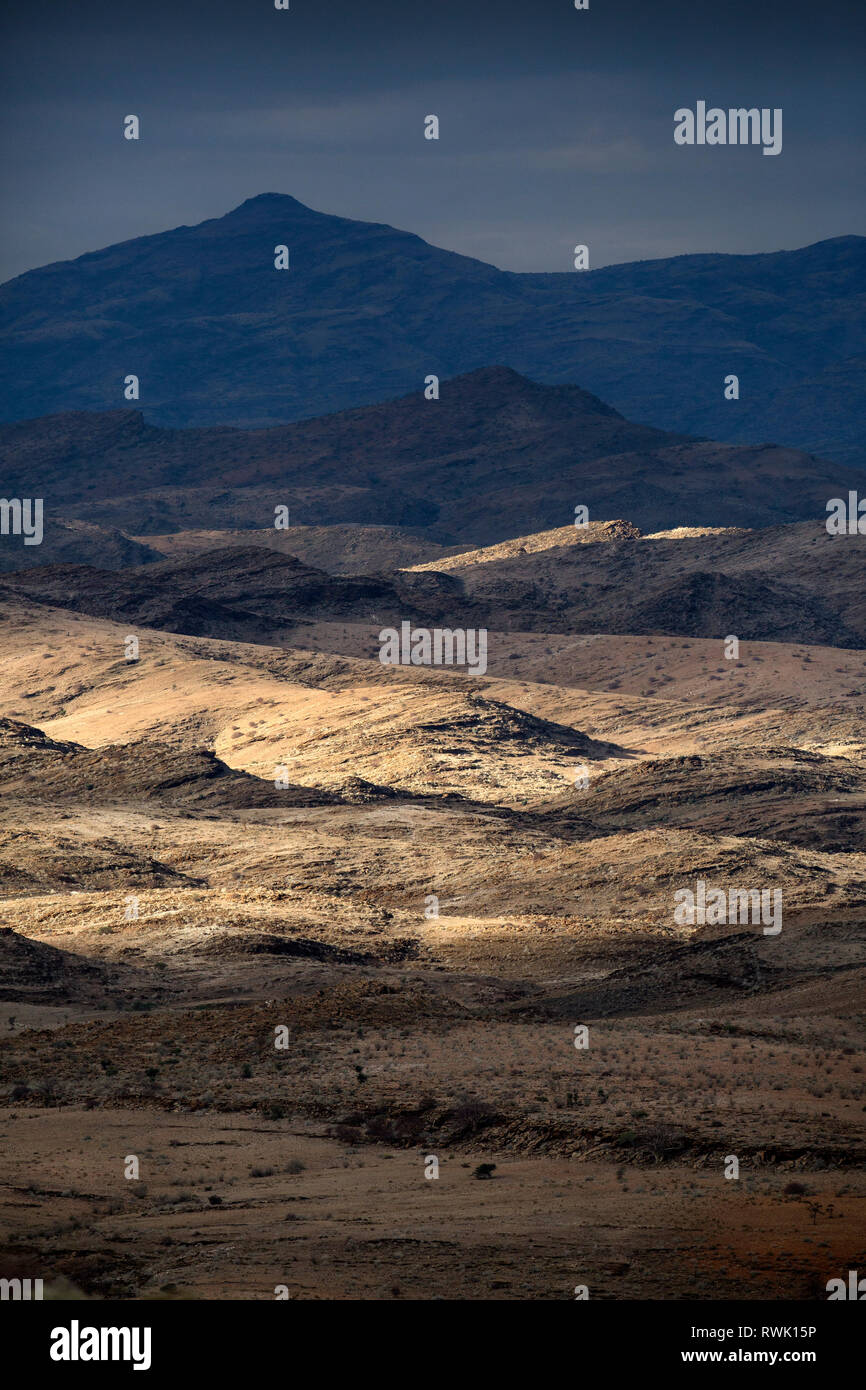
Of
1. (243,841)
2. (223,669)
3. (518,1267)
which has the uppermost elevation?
(223,669)

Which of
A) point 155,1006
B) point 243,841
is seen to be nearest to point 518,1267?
point 155,1006

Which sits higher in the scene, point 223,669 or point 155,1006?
point 223,669

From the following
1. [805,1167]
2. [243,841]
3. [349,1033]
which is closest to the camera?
[805,1167]

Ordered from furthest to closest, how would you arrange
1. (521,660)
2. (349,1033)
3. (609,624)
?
(609,624)
(521,660)
(349,1033)
